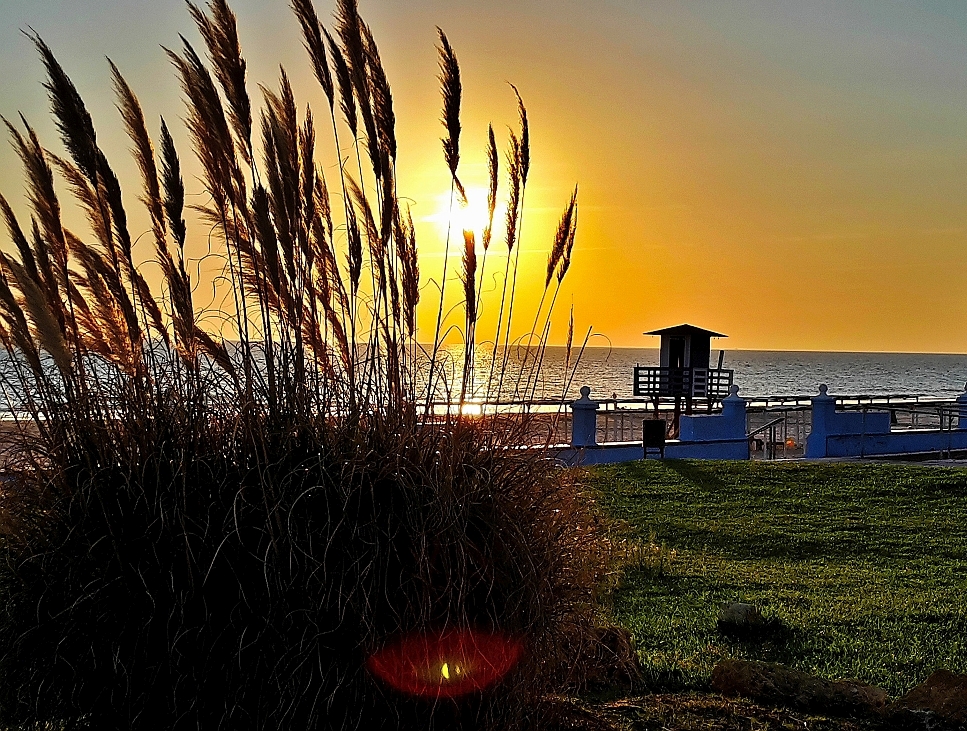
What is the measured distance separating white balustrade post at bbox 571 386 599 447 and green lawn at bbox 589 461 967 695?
359 cm

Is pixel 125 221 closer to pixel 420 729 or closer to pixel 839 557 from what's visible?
pixel 420 729

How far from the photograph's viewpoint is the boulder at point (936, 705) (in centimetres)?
349

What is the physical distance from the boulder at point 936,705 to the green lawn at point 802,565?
0.60 meters

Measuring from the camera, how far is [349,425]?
2.91m

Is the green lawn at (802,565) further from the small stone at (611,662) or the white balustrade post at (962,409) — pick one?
the white balustrade post at (962,409)

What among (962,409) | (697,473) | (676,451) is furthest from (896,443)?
(697,473)

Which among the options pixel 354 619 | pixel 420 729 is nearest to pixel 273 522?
pixel 354 619

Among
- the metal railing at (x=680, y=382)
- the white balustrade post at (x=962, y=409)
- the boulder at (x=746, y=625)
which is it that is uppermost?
the metal railing at (x=680, y=382)

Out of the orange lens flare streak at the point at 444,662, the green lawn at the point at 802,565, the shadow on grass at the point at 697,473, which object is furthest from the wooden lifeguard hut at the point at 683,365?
the orange lens flare streak at the point at 444,662

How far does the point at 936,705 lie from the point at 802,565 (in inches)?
152

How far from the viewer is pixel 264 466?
108 inches

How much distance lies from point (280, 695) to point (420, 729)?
38 centimetres

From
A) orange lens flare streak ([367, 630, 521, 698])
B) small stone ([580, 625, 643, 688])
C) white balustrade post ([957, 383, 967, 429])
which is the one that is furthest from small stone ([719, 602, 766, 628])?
white balustrade post ([957, 383, 967, 429])

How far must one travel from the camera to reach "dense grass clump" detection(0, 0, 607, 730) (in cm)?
262
